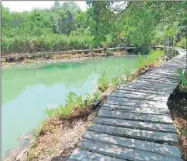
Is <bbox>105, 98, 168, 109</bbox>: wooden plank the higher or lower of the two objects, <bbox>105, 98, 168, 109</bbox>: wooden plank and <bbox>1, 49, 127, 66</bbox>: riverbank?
the higher

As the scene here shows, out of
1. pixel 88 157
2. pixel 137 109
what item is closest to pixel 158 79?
pixel 137 109

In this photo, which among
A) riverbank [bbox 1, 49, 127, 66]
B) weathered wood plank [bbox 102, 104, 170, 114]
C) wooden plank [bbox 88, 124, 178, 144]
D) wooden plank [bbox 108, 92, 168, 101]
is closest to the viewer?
wooden plank [bbox 88, 124, 178, 144]

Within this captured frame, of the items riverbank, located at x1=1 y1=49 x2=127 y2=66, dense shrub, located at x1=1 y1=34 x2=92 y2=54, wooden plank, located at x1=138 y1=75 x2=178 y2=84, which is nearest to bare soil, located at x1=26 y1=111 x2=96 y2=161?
wooden plank, located at x1=138 y1=75 x2=178 y2=84

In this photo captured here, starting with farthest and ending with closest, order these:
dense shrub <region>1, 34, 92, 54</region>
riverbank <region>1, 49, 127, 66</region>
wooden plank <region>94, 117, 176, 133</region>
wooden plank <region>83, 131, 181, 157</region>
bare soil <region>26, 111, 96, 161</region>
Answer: dense shrub <region>1, 34, 92, 54</region>, riverbank <region>1, 49, 127, 66</region>, bare soil <region>26, 111, 96, 161</region>, wooden plank <region>94, 117, 176, 133</region>, wooden plank <region>83, 131, 181, 157</region>

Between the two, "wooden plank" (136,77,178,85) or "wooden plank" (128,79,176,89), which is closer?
"wooden plank" (128,79,176,89)

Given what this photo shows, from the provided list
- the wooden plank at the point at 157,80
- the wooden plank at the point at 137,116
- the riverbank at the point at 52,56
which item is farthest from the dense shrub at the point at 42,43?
the wooden plank at the point at 137,116

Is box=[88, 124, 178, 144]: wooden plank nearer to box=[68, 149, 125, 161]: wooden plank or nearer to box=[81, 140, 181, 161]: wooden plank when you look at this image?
box=[81, 140, 181, 161]: wooden plank

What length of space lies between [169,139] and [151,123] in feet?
2.18

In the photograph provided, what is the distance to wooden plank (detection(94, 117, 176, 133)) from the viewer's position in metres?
4.31

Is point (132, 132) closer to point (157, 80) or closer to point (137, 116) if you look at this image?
point (137, 116)

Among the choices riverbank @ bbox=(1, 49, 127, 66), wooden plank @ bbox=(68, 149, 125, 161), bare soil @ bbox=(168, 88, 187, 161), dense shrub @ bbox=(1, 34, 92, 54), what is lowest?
riverbank @ bbox=(1, 49, 127, 66)

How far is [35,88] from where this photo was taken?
41.4 ft

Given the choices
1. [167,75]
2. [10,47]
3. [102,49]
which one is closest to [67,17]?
[102,49]

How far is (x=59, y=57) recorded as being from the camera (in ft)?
75.1
